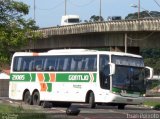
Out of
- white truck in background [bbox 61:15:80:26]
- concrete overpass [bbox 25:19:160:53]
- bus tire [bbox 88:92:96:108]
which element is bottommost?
bus tire [bbox 88:92:96:108]

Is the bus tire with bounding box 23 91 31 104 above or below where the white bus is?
below

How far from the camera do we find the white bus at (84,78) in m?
34.7

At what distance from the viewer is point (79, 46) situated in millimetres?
70562

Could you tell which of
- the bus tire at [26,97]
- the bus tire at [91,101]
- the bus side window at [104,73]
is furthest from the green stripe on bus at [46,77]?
the bus side window at [104,73]

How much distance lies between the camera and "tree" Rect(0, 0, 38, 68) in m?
18.2

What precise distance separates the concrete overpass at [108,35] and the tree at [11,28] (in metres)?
38.1

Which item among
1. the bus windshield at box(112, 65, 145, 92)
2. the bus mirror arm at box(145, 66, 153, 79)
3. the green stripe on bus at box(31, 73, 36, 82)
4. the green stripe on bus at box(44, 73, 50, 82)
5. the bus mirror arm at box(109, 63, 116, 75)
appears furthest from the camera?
the green stripe on bus at box(31, 73, 36, 82)

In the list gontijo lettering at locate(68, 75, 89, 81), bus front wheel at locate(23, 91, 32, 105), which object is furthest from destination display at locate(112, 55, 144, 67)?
bus front wheel at locate(23, 91, 32, 105)

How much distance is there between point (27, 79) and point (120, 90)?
7.53 meters

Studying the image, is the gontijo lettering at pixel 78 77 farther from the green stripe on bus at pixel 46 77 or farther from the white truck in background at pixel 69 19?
the white truck in background at pixel 69 19

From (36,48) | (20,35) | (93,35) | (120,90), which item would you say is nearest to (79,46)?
(93,35)

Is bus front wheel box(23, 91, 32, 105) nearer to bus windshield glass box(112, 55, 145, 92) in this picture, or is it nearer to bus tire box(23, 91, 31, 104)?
bus tire box(23, 91, 31, 104)

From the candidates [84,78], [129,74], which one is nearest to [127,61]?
[129,74]

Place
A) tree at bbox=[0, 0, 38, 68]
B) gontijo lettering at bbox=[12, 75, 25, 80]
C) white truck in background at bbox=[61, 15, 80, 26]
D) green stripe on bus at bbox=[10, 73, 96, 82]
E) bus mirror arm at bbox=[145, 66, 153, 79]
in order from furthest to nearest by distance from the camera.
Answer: white truck in background at bbox=[61, 15, 80, 26], gontijo lettering at bbox=[12, 75, 25, 80], bus mirror arm at bbox=[145, 66, 153, 79], green stripe on bus at bbox=[10, 73, 96, 82], tree at bbox=[0, 0, 38, 68]
